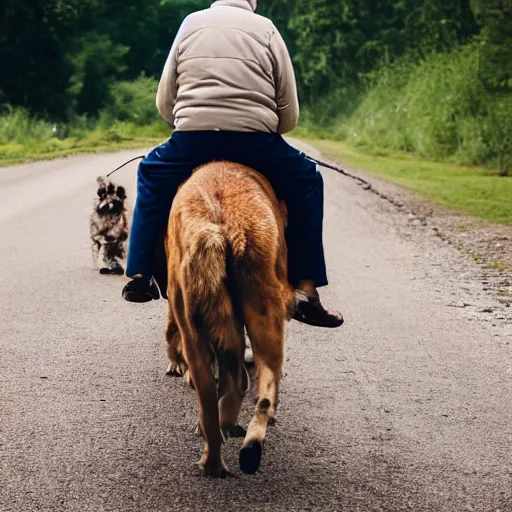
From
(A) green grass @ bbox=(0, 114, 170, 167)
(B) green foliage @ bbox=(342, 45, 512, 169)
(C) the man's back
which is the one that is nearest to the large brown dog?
(C) the man's back

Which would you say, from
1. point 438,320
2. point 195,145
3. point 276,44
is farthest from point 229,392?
point 438,320

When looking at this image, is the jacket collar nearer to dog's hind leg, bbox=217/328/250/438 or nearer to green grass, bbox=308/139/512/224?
dog's hind leg, bbox=217/328/250/438

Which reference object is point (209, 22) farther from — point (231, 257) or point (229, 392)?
point (229, 392)

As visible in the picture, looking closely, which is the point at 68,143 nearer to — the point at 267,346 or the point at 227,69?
the point at 227,69

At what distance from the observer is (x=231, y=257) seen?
427 centimetres

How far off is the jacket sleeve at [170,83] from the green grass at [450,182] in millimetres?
10515

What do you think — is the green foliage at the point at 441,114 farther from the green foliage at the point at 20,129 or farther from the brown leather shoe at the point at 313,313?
the brown leather shoe at the point at 313,313

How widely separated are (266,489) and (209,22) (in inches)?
85.5

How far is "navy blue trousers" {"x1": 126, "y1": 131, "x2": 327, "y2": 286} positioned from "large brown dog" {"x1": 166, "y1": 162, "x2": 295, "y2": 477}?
34cm

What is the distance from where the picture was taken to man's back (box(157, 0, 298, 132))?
4977 mm

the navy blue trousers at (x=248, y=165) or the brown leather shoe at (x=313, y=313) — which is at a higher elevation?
the navy blue trousers at (x=248, y=165)

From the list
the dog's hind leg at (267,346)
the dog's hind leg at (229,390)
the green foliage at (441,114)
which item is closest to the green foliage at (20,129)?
the green foliage at (441,114)

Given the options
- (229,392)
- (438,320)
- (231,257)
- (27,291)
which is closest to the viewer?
(231,257)

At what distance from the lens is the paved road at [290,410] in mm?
4371
